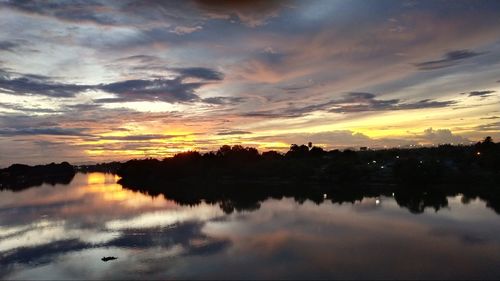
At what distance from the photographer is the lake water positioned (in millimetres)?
23109

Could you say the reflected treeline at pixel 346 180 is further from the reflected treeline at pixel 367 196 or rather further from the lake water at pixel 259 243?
the lake water at pixel 259 243

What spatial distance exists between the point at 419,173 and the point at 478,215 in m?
29.0

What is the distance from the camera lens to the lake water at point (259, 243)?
75.8 ft

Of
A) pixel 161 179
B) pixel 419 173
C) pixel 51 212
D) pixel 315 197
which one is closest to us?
pixel 51 212

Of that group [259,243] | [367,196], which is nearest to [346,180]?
[367,196]

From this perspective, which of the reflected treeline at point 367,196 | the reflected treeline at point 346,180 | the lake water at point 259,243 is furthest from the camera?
the reflected treeline at point 346,180

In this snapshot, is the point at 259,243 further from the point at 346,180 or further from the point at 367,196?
the point at 346,180

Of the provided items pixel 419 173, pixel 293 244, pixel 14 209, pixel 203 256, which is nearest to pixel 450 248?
pixel 293 244

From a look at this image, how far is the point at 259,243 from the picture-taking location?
30359 millimetres

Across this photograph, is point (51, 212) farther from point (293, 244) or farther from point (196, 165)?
point (196, 165)

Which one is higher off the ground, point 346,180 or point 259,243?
point 346,180

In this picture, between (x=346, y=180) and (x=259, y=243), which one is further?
(x=346, y=180)

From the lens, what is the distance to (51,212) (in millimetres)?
52562

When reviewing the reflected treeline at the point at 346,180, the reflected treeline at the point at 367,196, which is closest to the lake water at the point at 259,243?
the reflected treeline at the point at 367,196
